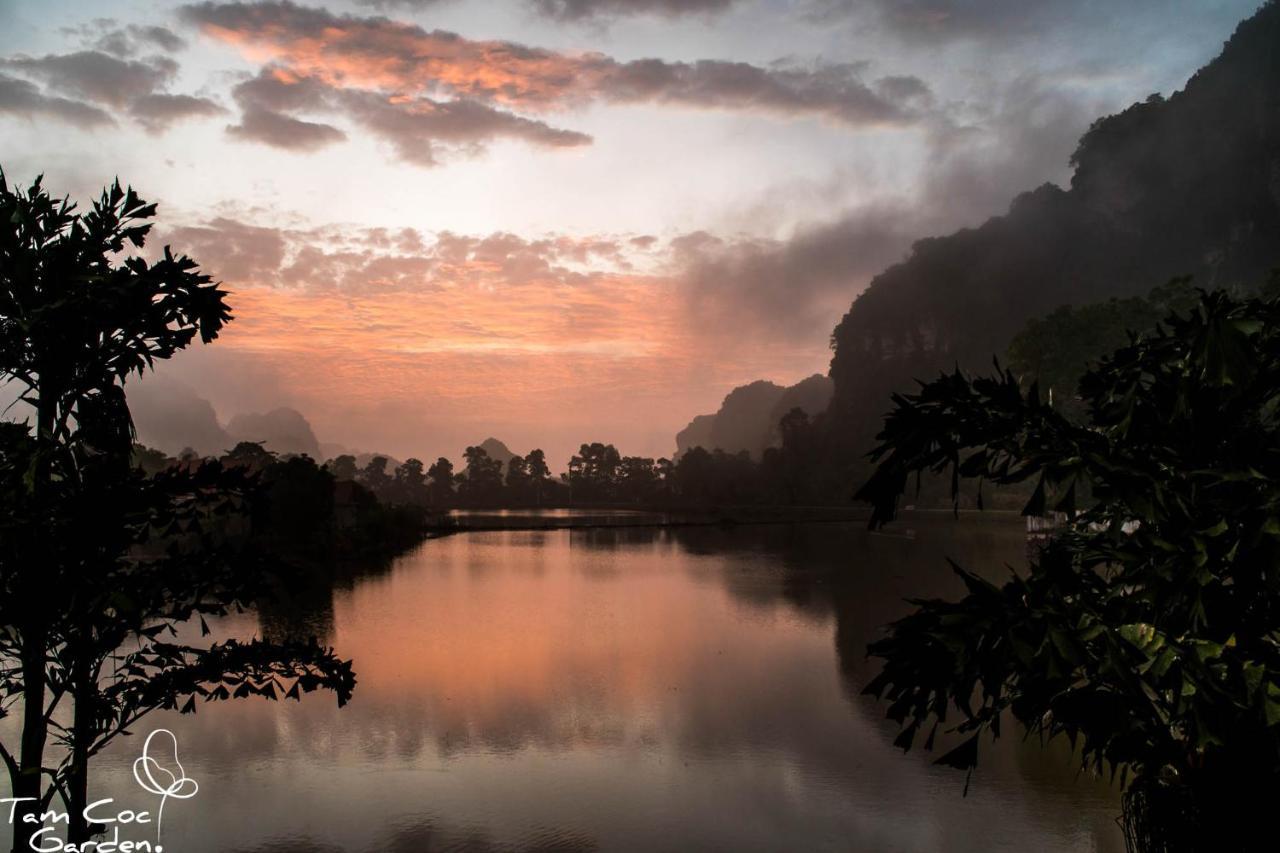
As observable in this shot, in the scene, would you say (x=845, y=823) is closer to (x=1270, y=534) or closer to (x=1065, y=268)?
(x=1270, y=534)

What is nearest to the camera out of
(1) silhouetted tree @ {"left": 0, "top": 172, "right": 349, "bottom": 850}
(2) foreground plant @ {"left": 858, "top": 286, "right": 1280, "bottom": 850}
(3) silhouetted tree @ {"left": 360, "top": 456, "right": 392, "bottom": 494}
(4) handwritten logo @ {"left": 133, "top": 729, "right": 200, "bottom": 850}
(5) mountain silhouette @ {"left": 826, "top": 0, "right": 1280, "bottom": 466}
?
Result: (2) foreground plant @ {"left": 858, "top": 286, "right": 1280, "bottom": 850}

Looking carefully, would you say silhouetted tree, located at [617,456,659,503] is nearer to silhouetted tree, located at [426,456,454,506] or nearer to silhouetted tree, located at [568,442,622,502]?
silhouetted tree, located at [568,442,622,502]

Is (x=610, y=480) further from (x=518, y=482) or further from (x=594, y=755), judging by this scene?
(x=594, y=755)

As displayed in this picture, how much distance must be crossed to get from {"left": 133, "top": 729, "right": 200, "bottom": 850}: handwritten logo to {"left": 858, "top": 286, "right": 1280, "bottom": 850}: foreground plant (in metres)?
12.9

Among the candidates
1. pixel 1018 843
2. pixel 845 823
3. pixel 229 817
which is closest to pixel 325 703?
pixel 229 817

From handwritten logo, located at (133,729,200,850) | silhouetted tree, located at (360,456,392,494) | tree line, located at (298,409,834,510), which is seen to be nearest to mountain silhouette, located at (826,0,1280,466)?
tree line, located at (298,409,834,510)

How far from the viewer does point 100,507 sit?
6293 mm

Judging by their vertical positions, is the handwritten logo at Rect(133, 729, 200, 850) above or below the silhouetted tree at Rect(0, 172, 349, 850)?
below

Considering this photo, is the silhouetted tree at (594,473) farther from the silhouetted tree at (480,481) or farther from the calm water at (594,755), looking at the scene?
the calm water at (594,755)

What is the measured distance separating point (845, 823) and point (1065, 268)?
180 m

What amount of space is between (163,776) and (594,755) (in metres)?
7.74

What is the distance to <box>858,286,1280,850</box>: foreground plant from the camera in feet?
15.6

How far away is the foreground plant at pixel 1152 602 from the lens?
4.75 metres

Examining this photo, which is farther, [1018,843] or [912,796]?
[912,796]
